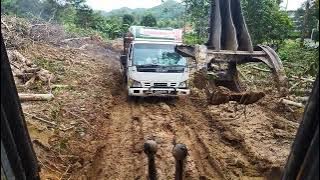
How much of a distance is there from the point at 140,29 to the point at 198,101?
116 inches

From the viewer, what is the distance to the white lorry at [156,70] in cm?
1197

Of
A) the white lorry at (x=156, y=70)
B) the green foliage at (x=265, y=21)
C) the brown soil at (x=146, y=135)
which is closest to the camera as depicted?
the brown soil at (x=146, y=135)

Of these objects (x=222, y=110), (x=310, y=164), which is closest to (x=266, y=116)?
(x=222, y=110)

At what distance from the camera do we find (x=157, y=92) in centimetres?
1209

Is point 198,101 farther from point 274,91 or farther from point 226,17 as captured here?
point 226,17

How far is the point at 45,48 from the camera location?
17062 mm

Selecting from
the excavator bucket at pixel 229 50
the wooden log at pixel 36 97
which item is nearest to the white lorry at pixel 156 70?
the excavator bucket at pixel 229 50

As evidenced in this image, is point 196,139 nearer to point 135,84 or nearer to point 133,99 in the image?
point 135,84

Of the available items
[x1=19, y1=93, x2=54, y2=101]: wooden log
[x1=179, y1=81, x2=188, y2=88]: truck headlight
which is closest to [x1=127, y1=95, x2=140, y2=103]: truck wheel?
[x1=179, y1=81, x2=188, y2=88]: truck headlight

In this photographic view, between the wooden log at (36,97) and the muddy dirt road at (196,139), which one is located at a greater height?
the wooden log at (36,97)

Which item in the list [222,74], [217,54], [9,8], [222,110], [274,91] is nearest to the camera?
[217,54]

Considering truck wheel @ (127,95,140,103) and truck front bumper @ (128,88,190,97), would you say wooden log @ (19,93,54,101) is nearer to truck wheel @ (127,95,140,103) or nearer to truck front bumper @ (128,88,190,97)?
truck front bumper @ (128,88,190,97)

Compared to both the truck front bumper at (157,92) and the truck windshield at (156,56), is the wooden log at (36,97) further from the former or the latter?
the truck windshield at (156,56)

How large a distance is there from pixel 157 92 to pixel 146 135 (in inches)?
111
